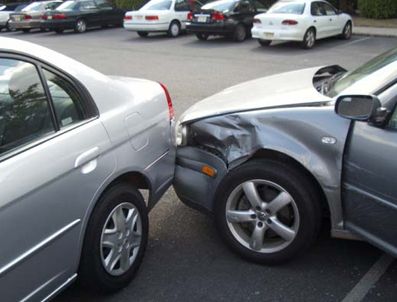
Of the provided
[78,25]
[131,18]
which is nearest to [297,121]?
[131,18]

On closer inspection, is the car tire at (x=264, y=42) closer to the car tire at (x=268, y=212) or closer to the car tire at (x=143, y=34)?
the car tire at (x=143, y=34)

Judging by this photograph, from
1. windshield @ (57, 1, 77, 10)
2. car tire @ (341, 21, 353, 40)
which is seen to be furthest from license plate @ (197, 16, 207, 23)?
windshield @ (57, 1, 77, 10)

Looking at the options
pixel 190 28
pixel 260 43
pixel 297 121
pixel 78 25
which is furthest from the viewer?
pixel 78 25

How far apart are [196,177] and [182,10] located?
53.9 ft

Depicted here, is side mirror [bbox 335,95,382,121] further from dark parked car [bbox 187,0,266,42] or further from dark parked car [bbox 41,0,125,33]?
dark parked car [bbox 41,0,125,33]

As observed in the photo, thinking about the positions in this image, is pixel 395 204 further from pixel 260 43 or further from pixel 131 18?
pixel 131 18

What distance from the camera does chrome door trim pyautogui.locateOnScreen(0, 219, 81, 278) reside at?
235 cm

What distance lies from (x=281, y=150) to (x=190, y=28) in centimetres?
1458

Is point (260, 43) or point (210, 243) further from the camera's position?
point (260, 43)

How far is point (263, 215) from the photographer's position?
3.42 m

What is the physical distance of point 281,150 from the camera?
10.8 feet

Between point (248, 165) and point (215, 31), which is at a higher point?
point (248, 165)

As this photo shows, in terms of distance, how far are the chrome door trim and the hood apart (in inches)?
54.9

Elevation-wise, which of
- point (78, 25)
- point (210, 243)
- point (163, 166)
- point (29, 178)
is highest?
point (29, 178)
